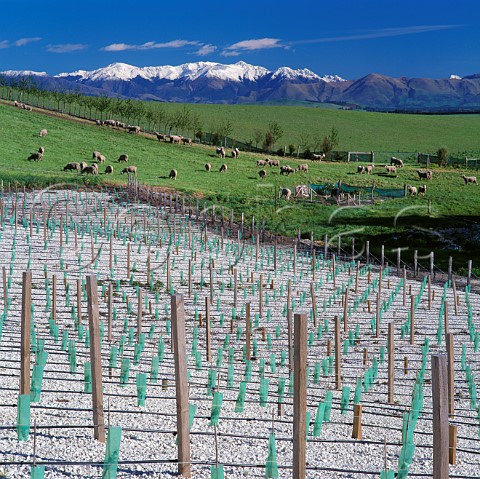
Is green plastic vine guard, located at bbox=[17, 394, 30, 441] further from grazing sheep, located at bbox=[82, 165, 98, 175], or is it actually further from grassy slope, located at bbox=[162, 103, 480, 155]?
grassy slope, located at bbox=[162, 103, 480, 155]

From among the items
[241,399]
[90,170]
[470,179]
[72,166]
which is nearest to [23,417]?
[241,399]

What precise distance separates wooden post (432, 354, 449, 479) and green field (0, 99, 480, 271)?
2621 cm

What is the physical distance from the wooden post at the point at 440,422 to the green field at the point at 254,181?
26.2 m

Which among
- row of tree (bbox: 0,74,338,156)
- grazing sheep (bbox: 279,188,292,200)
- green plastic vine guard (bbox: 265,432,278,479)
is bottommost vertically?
green plastic vine guard (bbox: 265,432,278,479)

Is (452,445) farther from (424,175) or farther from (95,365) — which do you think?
(424,175)

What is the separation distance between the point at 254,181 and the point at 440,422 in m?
50.0

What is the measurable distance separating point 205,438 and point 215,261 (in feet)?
61.5

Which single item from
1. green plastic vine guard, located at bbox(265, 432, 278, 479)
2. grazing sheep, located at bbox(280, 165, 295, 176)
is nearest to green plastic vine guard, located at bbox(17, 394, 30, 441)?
green plastic vine guard, located at bbox(265, 432, 278, 479)

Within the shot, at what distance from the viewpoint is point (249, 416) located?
37.7ft

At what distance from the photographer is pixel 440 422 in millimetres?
7039

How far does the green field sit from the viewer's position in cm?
3975

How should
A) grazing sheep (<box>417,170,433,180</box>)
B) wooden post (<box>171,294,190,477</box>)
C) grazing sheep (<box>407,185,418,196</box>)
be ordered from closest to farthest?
wooden post (<box>171,294,190,477</box>), grazing sheep (<box>407,185,418,196</box>), grazing sheep (<box>417,170,433,180</box>)

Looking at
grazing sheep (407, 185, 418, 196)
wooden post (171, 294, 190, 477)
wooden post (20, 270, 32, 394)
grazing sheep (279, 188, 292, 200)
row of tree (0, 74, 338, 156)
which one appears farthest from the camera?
row of tree (0, 74, 338, 156)

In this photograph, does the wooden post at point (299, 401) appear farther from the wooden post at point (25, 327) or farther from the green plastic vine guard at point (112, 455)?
the wooden post at point (25, 327)
